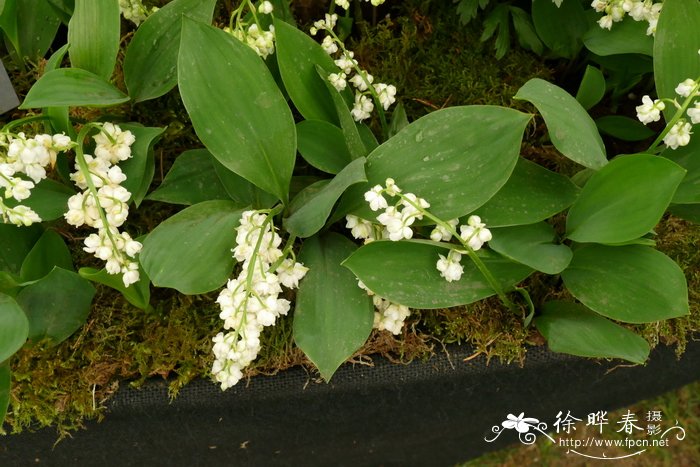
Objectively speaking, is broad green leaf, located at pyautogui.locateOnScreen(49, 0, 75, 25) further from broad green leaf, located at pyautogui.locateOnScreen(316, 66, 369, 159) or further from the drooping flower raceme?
the drooping flower raceme

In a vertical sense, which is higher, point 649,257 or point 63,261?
point 649,257

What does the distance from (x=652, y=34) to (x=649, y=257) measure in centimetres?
35

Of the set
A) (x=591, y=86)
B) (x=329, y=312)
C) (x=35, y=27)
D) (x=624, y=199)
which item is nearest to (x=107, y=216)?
(x=329, y=312)

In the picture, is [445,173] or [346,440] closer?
[445,173]

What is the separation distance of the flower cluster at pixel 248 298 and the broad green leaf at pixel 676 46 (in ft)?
1.95

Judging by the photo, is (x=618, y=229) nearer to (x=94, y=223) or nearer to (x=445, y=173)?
(x=445, y=173)

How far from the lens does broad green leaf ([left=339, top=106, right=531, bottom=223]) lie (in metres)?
0.77

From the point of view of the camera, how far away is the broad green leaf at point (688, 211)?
3.05 ft

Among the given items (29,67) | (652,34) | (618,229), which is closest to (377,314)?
(618,229)

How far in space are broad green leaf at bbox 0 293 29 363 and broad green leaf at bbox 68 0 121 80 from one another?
1.14ft

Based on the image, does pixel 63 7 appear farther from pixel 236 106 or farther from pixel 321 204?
pixel 321 204

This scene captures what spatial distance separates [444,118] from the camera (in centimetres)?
80

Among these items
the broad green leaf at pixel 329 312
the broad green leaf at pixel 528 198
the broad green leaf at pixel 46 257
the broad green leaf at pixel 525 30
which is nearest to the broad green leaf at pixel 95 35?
the broad green leaf at pixel 46 257

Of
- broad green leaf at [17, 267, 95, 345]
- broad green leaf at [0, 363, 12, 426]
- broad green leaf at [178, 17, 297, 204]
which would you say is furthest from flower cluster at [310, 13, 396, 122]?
broad green leaf at [0, 363, 12, 426]
